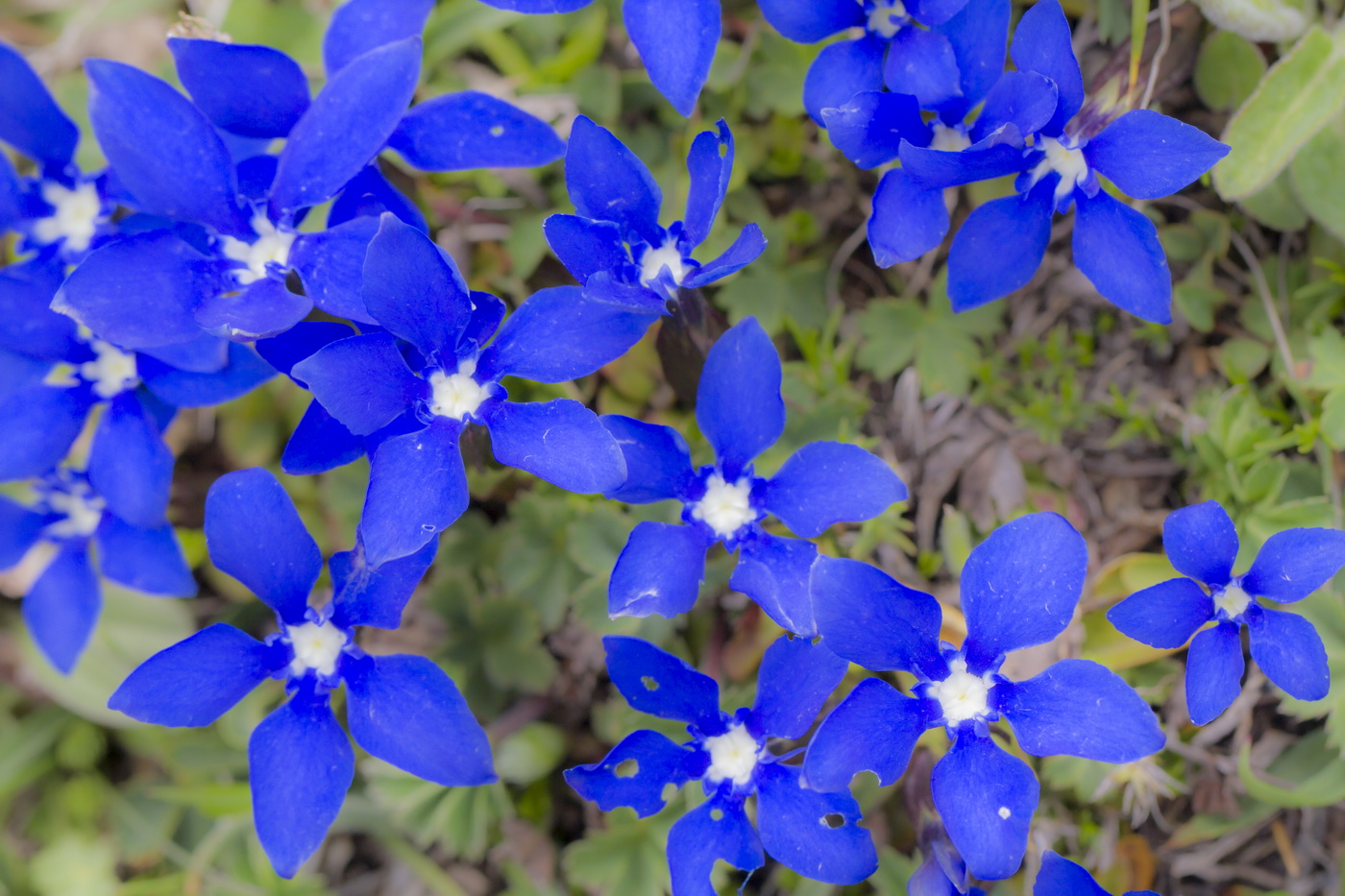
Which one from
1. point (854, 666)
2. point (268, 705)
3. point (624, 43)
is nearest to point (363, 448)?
point (854, 666)

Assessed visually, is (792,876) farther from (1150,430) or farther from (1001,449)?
(1150,430)

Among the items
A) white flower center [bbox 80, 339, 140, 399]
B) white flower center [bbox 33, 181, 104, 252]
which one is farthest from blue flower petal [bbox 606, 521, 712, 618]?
white flower center [bbox 33, 181, 104, 252]

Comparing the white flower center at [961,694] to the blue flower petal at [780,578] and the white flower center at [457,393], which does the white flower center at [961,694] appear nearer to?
the blue flower petal at [780,578]

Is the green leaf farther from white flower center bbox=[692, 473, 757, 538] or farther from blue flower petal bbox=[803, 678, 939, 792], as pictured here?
blue flower petal bbox=[803, 678, 939, 792]

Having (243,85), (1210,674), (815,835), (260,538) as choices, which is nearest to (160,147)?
(243,85)

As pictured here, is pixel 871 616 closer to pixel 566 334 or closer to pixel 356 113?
pixel 566 334
